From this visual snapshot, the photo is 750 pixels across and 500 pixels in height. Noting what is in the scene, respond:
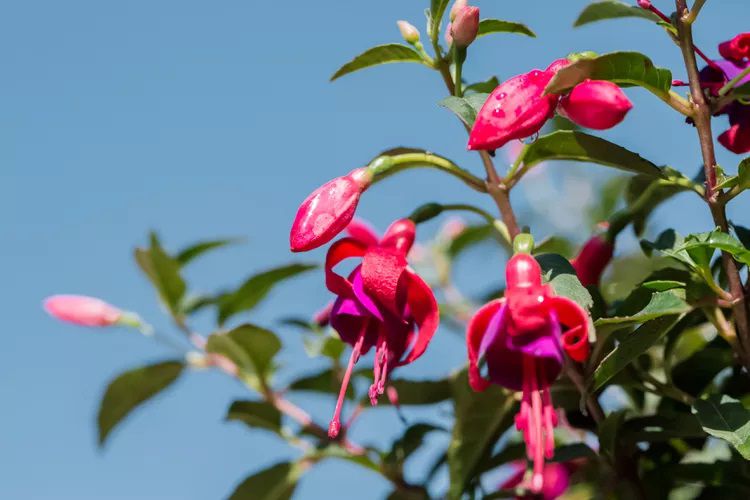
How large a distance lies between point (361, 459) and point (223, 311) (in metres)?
0.40

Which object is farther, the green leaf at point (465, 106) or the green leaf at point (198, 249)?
the green leaf at point (198, 249)

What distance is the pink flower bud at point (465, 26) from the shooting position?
3.96 feet

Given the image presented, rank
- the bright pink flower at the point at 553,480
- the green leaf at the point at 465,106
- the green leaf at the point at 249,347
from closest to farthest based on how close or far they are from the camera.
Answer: the green leaf at the point at 465,106 → the bright pink flower at the point at 553,480 → the green leaf at the point at 249,347

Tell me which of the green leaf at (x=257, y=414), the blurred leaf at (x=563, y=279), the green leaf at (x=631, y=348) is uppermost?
the blurred leaf at (x=563, y=279)

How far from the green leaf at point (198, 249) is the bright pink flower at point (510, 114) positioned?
0.93 metres

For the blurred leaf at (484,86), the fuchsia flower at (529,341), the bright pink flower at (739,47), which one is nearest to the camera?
the fuchsia flower at (529,341)

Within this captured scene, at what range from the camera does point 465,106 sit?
113 centimetres

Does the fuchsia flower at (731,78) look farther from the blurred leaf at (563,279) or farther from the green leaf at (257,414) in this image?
the green leaf at (257,414)

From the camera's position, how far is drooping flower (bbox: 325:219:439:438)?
3.80ft

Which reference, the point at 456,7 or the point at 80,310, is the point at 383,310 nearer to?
the point at 456,7

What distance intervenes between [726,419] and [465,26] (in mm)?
546

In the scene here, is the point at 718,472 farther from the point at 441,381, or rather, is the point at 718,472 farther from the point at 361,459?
the point at 361,459

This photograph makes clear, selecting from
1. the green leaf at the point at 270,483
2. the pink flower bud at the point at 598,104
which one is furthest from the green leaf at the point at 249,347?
the pink flower bud at the point at 598,104

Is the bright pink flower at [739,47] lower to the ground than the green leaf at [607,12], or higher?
lower
